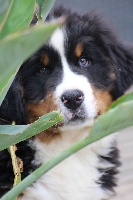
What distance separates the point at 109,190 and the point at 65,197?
Result: 0.29 m

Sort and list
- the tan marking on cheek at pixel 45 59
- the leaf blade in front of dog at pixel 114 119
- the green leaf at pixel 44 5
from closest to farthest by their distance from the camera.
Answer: the leaf blade in front of dog at pixel 114 119 < the green leaf at pixel 44 5 < the tan marking on cheek at pixel 45 59

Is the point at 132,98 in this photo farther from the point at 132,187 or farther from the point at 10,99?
the point at 132,187

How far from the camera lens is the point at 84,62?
114 inches

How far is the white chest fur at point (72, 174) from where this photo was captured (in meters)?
2.90

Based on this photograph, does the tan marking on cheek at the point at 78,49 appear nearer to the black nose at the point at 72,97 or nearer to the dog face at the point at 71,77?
the dog face at the point at 71,77

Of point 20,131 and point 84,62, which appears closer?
point 20,131

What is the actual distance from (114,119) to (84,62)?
7.30ft

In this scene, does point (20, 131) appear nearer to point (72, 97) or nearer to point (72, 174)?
point (72, 97)

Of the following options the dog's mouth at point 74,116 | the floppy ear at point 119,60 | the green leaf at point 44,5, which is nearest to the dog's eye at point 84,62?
the floppy ear at point 119,60

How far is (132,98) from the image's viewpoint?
83cm

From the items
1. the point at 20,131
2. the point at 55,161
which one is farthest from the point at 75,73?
the point at 55,161

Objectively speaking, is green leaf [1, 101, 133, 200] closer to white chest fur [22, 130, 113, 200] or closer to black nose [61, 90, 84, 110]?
black nose [61, 90, 84, 110]

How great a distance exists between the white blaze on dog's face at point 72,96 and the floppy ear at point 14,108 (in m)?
0.27

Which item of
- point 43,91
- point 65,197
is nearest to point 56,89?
point 43,91
